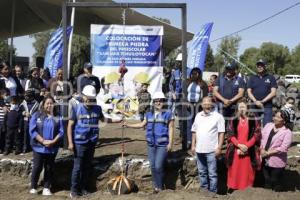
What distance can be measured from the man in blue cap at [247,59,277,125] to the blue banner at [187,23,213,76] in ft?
10.0

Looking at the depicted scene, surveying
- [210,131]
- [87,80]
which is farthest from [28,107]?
[210,131]

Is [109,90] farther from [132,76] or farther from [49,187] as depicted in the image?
[49,187]

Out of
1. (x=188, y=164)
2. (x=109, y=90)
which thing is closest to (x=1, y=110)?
(x=109, y=90)

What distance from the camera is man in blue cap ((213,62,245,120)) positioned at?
9.19m

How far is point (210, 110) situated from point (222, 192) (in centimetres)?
200

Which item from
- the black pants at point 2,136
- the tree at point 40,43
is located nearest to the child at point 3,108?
the black pants at point 2,136

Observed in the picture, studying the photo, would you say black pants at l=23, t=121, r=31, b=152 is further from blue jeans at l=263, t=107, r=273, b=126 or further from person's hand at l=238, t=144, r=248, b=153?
blue jeans at l=263, t=107, r=273, b=126

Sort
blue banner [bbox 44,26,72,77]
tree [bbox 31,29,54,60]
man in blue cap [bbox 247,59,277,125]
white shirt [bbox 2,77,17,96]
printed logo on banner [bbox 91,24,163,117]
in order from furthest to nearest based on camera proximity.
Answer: tree [bbox 31,29,54,60] < printed logo on banner [bbox 91,24,163,117] < blue banner [bbox 44,26,72,77] < white shirt [bbox 2,77,17,96] < man in blue cap [bbox 247,59,277,125]

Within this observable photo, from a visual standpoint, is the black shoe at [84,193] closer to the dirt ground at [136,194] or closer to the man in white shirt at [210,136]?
the dirt ground at [136,194]

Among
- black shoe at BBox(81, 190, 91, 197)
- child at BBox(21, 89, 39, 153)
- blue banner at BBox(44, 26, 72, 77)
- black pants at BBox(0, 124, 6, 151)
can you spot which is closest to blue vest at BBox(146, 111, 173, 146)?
black shoe at BBox(81, 190, 91, 197)

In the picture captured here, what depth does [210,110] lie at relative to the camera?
8055 millimetres

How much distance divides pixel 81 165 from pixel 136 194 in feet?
3.66

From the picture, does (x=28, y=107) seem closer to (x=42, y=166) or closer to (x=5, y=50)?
(x=42, y=166)

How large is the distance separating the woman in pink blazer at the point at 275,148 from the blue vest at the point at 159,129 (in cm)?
177
